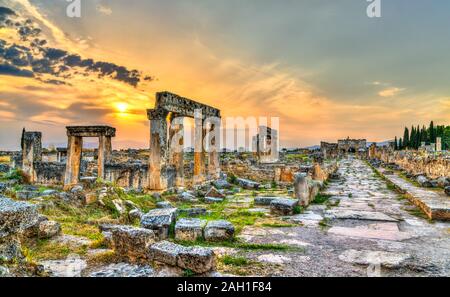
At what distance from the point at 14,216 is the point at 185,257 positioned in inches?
76.1

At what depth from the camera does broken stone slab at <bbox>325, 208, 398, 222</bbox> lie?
7273mm

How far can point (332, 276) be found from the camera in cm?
375

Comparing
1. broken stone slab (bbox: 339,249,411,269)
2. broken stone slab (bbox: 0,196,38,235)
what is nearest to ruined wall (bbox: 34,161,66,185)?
broken stone slab (bbox: 0,196,38,235)

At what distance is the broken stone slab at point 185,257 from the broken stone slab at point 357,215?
4.63m

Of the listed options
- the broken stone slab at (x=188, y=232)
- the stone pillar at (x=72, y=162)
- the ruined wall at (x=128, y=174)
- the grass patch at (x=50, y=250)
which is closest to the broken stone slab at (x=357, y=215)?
the broken stone slab at (x=188, y=232)

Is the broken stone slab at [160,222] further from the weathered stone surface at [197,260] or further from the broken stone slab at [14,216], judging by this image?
the broken stone slab at [14,216]

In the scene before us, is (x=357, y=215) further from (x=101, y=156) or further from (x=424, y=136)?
(x=424, y=136)

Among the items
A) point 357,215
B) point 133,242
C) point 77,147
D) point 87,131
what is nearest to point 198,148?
point 87,131

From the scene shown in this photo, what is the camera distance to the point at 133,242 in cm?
418

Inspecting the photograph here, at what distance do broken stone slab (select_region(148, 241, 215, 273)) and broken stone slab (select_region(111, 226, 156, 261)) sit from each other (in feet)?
0.48

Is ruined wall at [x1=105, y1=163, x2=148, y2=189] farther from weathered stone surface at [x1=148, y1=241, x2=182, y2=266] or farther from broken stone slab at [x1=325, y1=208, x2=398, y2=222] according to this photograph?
weathered stone surface at [x1=148, y1=241, x2=182, y2=266]

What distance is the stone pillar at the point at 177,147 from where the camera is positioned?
14.4m
